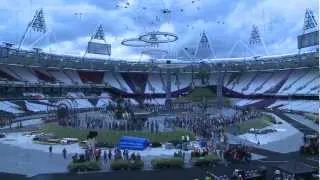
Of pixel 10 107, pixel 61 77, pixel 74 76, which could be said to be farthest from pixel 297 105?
pixel 10 107

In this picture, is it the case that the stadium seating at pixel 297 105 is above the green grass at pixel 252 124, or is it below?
above

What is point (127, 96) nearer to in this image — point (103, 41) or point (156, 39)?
point (103, 41)

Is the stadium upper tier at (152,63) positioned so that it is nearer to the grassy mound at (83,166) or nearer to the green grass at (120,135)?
the green grass at (120,135)

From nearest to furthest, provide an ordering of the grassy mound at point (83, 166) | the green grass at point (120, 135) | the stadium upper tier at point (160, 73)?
the grassy mound at point (83, 166) < the green grass at point (120, 135) < the stadium upper tier at point (160, 73)

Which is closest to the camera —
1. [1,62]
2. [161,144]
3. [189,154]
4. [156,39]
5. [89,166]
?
[89,166]

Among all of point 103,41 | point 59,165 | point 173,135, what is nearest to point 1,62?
point 103,41

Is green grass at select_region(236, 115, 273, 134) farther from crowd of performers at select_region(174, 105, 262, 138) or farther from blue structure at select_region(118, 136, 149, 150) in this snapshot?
blue structure at select_region(118, 136, 149, 150)

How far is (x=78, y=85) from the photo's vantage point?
10800cm

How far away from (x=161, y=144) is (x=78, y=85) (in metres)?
63.8

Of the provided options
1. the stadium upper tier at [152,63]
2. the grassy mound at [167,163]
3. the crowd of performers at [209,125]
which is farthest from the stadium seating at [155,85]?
the grassy mound at [167,163]

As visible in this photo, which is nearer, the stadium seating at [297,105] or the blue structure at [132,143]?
the blue structure at [132,143]

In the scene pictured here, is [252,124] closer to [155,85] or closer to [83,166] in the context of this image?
[83,166]

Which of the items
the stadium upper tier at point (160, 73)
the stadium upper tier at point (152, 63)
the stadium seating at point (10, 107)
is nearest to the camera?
the stadium seating at point (10, 107)

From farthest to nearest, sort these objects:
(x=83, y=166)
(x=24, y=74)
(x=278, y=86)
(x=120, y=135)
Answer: (x=278, y=86)
(x=24, y=74)
(x=120, y=135)
(x=83, y=166)
